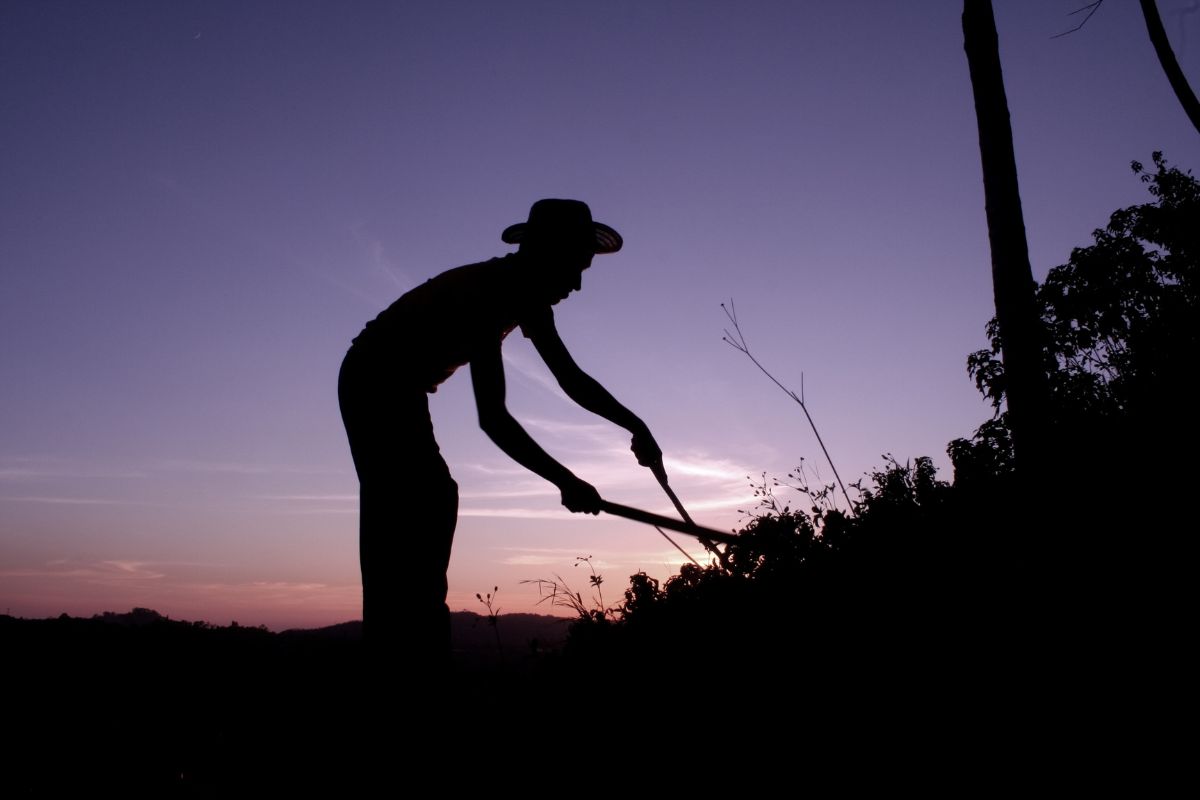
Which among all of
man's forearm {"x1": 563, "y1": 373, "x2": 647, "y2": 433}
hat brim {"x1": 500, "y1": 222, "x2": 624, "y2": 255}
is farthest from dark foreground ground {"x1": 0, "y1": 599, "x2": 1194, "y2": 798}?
hat brim {"x1": 500, "y1": 222, "x2": 624, "y2": 255}

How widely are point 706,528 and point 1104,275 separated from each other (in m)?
7.87

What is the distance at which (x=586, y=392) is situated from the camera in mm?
3258

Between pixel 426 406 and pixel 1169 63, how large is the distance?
6198 mm

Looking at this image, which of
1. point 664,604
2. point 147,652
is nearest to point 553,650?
point 664,604

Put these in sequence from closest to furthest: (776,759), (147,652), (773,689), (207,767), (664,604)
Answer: (776,759) < (773,689) < (207,767) < (664,604) < (147,652)

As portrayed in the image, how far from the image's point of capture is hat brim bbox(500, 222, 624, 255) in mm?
3144

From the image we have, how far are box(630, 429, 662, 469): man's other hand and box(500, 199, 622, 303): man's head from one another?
3.54 feet

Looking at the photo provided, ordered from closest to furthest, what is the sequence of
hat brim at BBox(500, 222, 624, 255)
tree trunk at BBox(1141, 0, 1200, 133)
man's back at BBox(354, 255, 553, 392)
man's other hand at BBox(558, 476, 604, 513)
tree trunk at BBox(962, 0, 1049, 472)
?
1. man's back at BBox(354, 255, 553, 392)
2. man's other hand at BBox(558, 476, 604, 513)
3. hat brim at BBox(500, 222, 624, 255)
4. tree trunk at BBox(1141, 0, 1200, 133)
5. tree trunk at BBox(962, 0, 1049, 472)

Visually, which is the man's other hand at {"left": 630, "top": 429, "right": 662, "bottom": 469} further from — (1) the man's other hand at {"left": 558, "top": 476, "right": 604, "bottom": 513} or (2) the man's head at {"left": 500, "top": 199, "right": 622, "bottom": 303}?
(2) the man's head at {"left": 500, "top": 199, "right": 622, "bottom": 303}

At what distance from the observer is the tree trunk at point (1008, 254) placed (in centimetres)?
489

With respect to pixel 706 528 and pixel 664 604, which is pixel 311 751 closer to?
pixel 706 528

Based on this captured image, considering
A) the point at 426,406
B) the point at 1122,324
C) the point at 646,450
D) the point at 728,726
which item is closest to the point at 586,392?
the point at 646,450

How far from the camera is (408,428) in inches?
94.6

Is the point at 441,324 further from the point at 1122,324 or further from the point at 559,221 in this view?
the point at 1122,324
